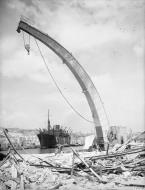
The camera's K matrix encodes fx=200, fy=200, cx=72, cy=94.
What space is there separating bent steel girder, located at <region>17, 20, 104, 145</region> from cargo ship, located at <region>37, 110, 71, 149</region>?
39.6 metres

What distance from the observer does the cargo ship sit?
54.7 metres

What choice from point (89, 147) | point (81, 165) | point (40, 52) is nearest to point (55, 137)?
point (89, 147)

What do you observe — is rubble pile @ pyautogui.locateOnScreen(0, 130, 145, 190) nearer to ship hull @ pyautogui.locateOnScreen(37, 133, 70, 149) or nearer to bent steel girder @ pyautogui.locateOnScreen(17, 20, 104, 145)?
bent steel girder @ pyautogui.locateOnScreen(17, 20, 104, 145)

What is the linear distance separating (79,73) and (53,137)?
41355 millimetres

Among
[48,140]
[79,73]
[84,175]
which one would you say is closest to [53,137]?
[48,140]

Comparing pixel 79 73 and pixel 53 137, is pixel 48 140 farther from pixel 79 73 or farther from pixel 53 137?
pixel 79 73

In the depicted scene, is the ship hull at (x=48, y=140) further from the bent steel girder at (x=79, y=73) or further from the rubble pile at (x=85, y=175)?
the rubble pile at (x=85, y=175)

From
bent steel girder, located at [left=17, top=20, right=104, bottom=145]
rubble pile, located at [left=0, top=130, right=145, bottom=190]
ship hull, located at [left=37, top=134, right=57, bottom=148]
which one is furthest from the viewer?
ship hull, located at [left=37, top=134, right=57, bottom=148]

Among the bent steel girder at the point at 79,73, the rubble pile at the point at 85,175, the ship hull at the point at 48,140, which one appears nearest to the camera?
the rubble pile at the point at 85,175

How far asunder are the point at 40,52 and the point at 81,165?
881 centimetres

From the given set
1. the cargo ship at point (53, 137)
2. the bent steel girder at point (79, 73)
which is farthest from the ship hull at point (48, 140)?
the bent steel girder at point (79, 73)

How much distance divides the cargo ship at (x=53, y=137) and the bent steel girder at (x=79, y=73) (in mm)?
39642

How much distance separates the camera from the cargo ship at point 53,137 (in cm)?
5472

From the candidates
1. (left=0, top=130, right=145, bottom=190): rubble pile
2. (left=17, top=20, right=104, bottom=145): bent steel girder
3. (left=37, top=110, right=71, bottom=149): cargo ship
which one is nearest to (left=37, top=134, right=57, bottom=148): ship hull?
(left=37, top=110, right=71, bottom=149): cargo ship
